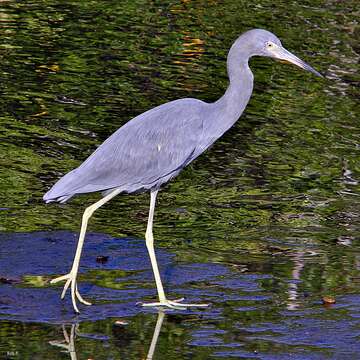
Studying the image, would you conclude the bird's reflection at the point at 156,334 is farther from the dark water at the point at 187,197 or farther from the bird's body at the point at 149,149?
the bird's body at the point at 149,149

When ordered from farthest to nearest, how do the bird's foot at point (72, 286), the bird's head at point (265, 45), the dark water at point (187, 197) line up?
the bird's head at point (265, 45), the bird's foot at point (72, 286), the dark water at point (187, 197)

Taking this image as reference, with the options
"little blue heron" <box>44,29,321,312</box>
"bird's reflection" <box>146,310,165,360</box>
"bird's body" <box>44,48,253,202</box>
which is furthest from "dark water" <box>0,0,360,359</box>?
"bird's body" <box>44,48,253,202</box>

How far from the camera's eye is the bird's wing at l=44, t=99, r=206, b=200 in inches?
277

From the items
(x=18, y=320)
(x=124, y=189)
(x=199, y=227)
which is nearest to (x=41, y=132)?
(x=199, y=227)

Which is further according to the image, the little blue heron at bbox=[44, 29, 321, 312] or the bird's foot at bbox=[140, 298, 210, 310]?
the little blue heron at bbox=[44, 29, 321, 312]

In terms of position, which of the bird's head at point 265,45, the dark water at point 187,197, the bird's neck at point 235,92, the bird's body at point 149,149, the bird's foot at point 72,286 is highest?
the bird's head at point 265,45

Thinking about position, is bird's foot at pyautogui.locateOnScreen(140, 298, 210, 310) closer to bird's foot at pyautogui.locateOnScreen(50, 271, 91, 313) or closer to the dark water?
the dark water

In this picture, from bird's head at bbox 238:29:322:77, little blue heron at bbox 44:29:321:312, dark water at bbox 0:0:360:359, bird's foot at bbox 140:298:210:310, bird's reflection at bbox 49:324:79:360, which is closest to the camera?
bird's reflection at bbox 49:324:79:360

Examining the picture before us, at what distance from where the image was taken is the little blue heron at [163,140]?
7.01m

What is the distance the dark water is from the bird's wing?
0.71 metres

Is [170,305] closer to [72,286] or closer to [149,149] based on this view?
[72,286]

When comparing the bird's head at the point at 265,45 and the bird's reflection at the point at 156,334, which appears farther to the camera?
the bird's head at the point at 265,45

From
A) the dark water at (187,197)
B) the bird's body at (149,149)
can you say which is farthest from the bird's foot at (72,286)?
the bird's body at (149,149)

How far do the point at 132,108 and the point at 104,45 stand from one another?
2.67 meters
